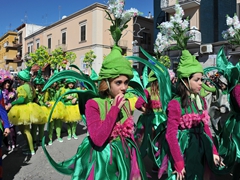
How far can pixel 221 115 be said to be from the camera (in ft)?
21.5

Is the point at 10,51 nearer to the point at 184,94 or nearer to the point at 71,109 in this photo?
the point at 71,109

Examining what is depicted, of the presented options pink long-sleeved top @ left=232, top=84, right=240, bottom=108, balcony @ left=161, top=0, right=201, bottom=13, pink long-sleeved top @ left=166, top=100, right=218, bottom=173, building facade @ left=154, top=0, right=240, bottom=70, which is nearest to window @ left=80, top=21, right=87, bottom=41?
balcony @ left=161, top=0, right=201, bottom=13

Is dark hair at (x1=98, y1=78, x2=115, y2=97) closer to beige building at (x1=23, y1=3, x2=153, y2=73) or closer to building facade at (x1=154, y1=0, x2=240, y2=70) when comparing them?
building facade at (x1=154, y1=0, x2=240, y2=70)

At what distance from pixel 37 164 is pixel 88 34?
21.6 metres

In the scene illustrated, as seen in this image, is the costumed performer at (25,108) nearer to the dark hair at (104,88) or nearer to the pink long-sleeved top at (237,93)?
the dark hair at (104,88)

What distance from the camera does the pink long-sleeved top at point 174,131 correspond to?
2316 mm

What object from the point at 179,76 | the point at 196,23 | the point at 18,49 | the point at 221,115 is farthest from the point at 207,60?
the point at 18,49

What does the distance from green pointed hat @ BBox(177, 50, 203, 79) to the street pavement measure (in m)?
2.25

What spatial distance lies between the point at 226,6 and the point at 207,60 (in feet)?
12.4

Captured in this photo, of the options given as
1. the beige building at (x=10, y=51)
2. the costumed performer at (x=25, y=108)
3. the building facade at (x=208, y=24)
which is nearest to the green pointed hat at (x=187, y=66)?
the costumed performer at (x=25, y=108)

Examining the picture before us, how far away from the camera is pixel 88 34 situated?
25.1m

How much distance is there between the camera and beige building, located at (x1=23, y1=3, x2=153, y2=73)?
24188mm

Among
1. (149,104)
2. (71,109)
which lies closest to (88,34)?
(71,109)

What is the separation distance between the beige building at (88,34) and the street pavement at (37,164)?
645 inches
